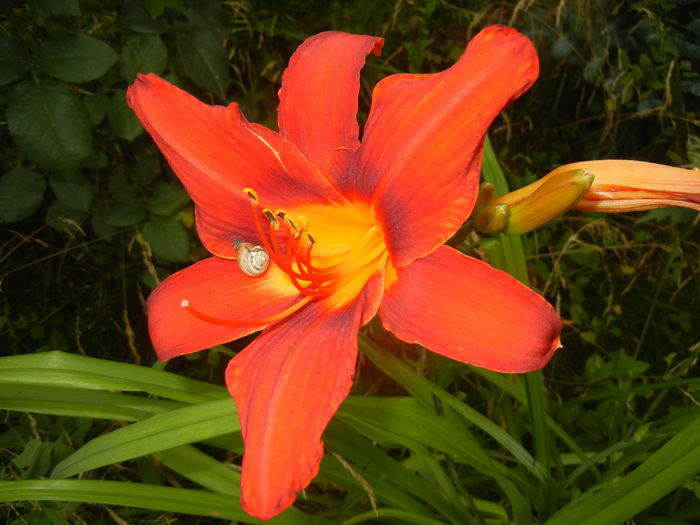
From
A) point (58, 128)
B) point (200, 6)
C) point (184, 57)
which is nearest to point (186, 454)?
point (58, 128)

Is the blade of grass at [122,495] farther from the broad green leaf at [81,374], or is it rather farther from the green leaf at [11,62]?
the green leaf at [11,62]

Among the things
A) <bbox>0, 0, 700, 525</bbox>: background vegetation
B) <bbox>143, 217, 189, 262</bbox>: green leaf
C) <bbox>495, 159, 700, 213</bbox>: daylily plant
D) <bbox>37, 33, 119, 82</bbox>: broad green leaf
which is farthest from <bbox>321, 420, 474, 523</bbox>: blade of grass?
<bbox>37, 33, 119, 82</bbox>: broad green leaf

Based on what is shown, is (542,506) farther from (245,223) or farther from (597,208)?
(245,223)

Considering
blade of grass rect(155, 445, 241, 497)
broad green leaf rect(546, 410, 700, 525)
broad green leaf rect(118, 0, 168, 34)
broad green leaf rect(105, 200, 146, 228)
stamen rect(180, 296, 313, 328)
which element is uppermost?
broad green leaf rect(118, 0, 168, 34)

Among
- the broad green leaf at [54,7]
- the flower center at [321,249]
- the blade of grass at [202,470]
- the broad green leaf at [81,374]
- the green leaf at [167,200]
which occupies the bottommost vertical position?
the blade of grass at [202,470]

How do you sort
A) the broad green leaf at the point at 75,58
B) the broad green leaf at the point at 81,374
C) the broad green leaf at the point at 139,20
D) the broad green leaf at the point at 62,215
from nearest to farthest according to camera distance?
1. the broad green leaf at the point at 81,374
2. the broad green leaf at the point at 75,58
3. the broad green leaf at the point at 139,20
4. the broad green leaf at the point at 62,215

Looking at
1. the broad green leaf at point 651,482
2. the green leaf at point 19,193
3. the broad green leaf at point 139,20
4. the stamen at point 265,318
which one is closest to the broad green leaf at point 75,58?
the broad green leaf at point 139,20

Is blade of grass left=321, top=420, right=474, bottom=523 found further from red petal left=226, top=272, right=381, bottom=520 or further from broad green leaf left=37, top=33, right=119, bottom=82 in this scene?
broad green leaf left=37, top=33, right=119, bottom=82
